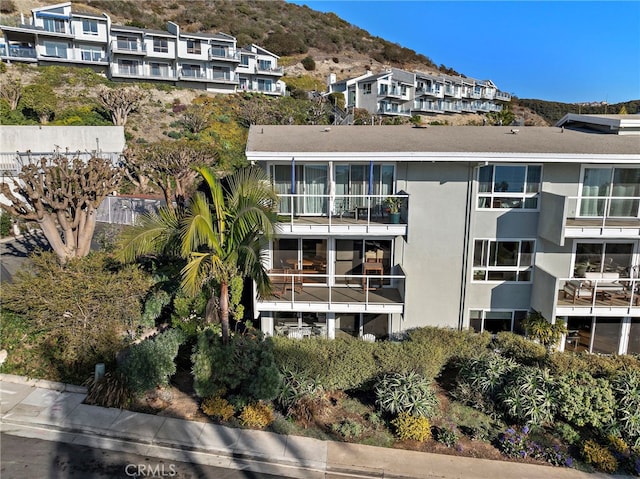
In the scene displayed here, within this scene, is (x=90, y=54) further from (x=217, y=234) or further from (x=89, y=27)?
(x=217, y=234)

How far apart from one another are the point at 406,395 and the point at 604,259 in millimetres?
9264

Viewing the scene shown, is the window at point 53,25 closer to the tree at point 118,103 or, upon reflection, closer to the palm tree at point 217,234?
the tree at point 118,103

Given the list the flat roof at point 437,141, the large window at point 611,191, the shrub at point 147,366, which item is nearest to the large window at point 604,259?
the large window at point 611,191

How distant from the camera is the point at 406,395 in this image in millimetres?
11656

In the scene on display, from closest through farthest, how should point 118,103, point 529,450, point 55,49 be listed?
1. point 529,450
2. point 118,103
3. point 55,49

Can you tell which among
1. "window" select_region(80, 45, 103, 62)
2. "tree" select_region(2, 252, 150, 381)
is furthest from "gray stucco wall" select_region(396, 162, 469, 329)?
"window" select_region(80, 45, 103, 62)

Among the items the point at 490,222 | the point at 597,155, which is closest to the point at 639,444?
the point at 490,222

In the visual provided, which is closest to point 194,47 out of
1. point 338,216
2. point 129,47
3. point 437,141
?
point 129,47

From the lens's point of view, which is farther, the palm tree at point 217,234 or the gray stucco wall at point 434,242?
the gray stucco wall at point 434,242

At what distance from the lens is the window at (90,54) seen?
58.5 metres

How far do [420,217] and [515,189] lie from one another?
3.39 meters

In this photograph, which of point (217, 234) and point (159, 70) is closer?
point (217, 234)

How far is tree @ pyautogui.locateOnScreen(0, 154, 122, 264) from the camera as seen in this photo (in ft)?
50.9

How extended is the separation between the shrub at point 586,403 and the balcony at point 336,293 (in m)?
5.15
